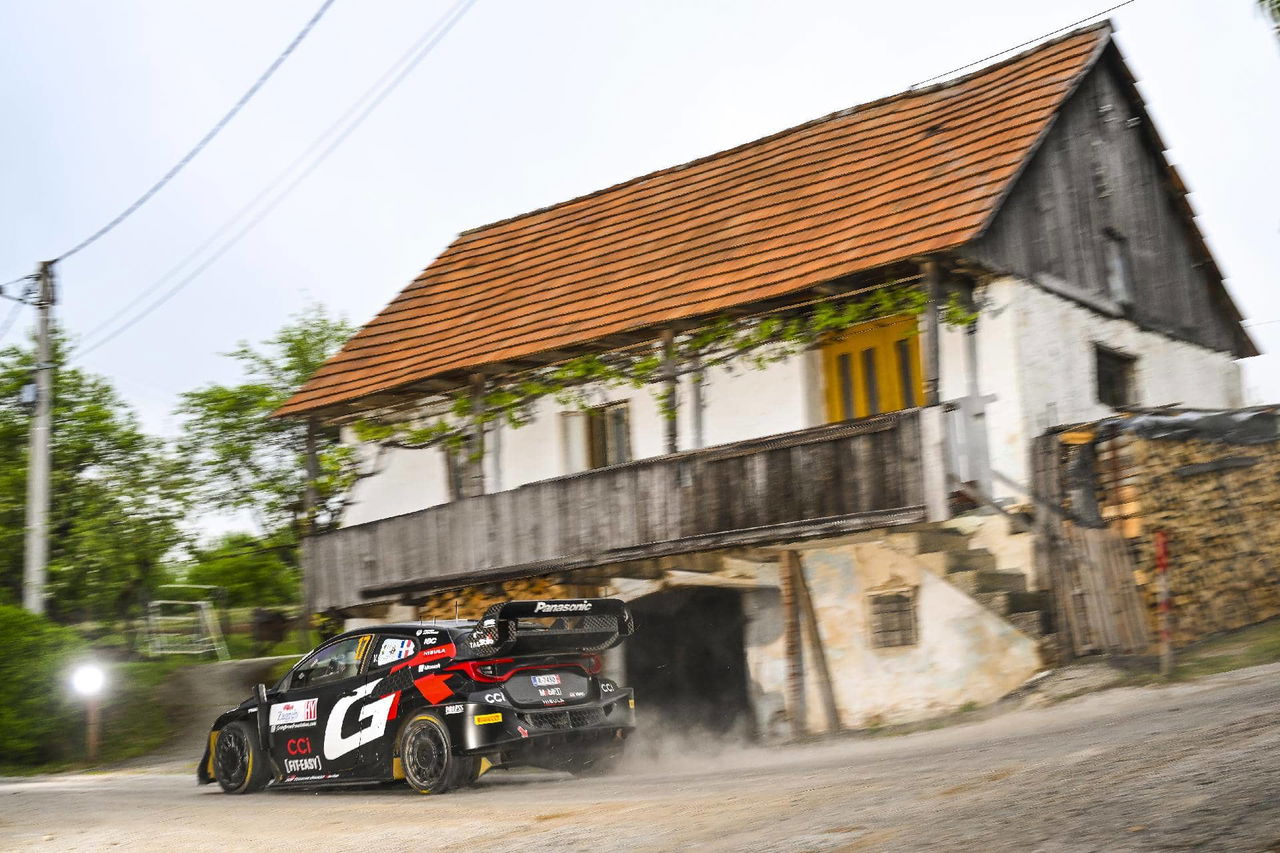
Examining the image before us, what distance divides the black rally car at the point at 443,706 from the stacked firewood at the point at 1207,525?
5.70 m

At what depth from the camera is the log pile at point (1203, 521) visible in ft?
48.0

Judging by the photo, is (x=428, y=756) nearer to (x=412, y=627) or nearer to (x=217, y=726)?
(x=412, y=627)

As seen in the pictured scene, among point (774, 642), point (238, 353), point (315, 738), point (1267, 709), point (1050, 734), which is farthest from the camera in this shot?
point (238, 353)

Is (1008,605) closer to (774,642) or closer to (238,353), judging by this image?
(774,642)

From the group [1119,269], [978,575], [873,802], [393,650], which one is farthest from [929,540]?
[873,802]

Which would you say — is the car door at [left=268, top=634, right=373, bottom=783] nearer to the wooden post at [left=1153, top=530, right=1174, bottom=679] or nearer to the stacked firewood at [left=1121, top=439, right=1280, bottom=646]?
the wooden post at [left=1153, top=530, right=1174, bottom=679]

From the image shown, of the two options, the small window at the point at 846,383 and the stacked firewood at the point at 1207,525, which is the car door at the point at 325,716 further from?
the stacked firewood at the point at 1207,525

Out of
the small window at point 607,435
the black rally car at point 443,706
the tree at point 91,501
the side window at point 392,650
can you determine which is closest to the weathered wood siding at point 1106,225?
the small window at point 607,435

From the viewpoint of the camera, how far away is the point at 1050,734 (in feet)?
35.2

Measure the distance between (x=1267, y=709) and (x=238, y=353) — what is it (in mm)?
27875

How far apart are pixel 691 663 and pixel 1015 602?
196 inches

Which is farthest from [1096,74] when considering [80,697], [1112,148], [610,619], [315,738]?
[80,697]

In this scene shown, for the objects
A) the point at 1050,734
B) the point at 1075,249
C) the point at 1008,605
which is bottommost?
the point at 1050,734

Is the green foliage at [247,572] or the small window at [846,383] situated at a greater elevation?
the small window at [846,383]
